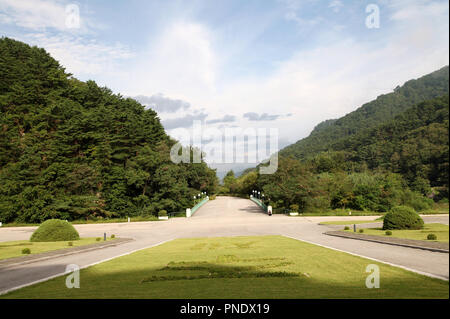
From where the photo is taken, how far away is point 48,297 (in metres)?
7.25

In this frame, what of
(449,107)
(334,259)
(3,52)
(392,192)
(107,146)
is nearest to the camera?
(449,107)

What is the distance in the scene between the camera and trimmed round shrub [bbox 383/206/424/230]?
19.0 metres

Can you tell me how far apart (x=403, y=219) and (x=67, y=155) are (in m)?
46.4

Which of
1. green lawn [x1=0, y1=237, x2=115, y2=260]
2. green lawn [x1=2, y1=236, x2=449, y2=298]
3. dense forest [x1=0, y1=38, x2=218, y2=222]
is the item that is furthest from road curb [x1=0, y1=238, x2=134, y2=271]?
dense forest [x1=0, y1=38, x2=218, y2=222]

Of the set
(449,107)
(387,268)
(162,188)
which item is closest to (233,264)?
(387,268)

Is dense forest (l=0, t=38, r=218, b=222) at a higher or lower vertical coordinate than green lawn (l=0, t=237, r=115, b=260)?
higher

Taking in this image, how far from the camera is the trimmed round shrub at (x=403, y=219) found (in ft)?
62.4

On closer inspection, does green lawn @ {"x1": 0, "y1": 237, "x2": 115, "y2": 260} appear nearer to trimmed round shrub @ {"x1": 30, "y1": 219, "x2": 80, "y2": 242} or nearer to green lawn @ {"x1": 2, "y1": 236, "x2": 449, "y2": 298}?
trimmed round shrub @ {"x1": 30, "y1": 219, "x2": 80, "y2": 242}

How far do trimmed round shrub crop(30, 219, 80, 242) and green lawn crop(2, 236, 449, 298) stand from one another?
11.0 metres

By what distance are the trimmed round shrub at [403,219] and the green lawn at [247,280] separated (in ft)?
33.1

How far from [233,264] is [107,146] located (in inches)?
1660

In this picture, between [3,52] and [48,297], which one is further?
[3,52]

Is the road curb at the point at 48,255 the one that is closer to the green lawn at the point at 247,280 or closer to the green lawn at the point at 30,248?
the green lawn at the point at 30,248
